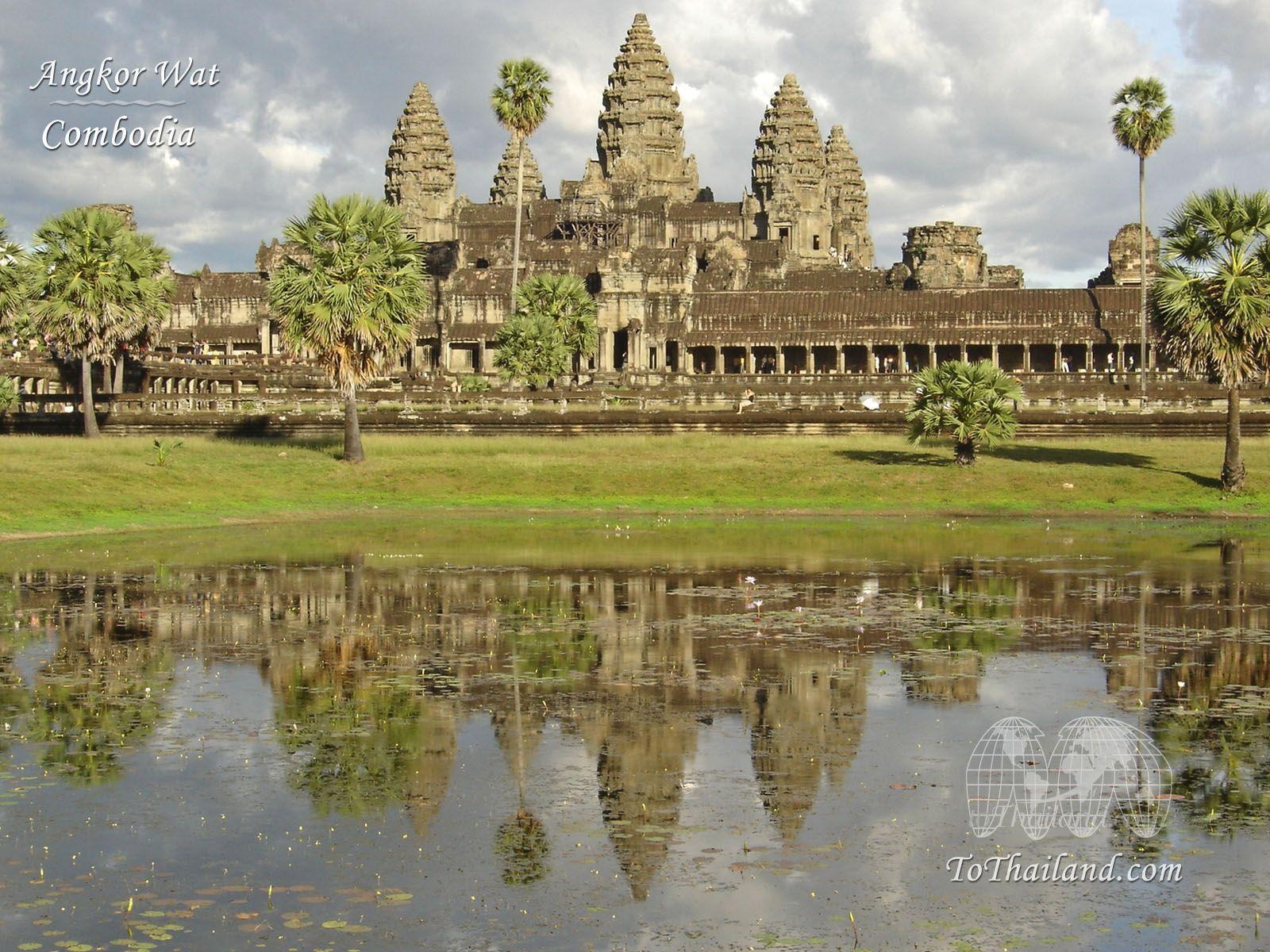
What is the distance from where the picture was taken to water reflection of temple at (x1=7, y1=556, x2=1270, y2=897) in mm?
15008

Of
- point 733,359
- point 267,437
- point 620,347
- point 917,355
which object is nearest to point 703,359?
point 733,359

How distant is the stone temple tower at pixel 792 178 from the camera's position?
12569cm

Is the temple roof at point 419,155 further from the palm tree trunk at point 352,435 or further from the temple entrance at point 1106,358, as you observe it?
the palm tree trunk at point 352,435

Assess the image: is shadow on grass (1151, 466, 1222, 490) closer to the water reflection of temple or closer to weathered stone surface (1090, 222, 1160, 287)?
the water reflection of temple

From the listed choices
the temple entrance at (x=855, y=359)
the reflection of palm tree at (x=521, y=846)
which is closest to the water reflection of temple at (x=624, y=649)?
the reflection of palm tree at (x=521, y=846)

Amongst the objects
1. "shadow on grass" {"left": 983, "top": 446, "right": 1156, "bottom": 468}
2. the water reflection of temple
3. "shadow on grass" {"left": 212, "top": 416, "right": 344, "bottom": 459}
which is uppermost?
"shadow on grass" {"left": 212, "top": 416, "right": 344, "bottom": 459}

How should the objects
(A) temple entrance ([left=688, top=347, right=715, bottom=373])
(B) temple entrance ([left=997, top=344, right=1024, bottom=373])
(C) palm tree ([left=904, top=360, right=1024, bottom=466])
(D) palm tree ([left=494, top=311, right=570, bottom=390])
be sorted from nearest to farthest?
(C) palm tree ([left=904, top=360, right=1024, bottom=466]) → (D) palm tree ([left=494, top=311, right=570, bottom=390]) → (B) temple entrance ([left=997, top=344, right=1024, bottom=373]) → (A) temple entrance ([left=688, top=347, right=715, bottom=373])

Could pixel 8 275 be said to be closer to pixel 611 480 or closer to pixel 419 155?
pixel 611 480

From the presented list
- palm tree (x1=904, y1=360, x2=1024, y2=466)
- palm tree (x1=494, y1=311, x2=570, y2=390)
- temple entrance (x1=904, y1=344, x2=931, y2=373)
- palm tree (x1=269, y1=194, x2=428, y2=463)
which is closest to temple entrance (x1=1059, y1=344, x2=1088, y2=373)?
temple entrance (x1=904, y1=344, x2=931, y2=373)

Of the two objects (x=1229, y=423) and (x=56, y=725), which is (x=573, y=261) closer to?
(x=1229, y=423)

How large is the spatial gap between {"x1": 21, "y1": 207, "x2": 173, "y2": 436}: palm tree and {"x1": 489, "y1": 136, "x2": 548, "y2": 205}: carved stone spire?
82.6 m

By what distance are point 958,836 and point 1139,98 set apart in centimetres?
6416

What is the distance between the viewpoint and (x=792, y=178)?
129000mm

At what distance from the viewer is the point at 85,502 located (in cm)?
3988
